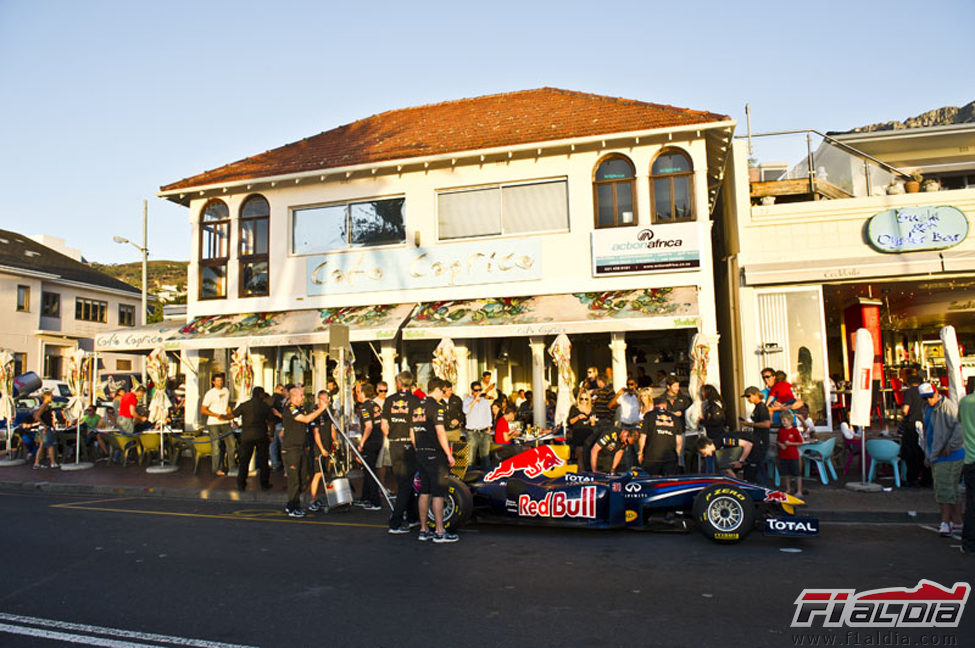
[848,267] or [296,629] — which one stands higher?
[848,267]

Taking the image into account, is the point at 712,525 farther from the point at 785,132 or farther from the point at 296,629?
the point at 785,132

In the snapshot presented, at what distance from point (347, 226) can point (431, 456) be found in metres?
11.4

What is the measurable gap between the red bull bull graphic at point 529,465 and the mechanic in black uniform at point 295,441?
9.96 feet

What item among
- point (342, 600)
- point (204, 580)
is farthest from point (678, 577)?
point (204, 580)

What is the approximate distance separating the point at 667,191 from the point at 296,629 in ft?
44.2

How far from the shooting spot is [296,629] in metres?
4.80

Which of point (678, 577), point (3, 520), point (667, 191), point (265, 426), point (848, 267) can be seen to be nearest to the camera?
point (678, 577)

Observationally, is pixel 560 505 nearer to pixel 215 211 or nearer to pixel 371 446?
pixel 371 446

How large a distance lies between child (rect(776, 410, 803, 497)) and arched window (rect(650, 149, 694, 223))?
22.0 feet

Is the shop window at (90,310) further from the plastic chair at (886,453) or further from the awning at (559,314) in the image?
the plastic chair at (886,453)

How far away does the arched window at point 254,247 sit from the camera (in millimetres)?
18719

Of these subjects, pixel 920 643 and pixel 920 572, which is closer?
pixel 920 643

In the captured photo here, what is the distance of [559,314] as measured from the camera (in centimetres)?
1551

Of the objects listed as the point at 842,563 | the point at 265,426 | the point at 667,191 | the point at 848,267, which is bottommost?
the point at 842,563
